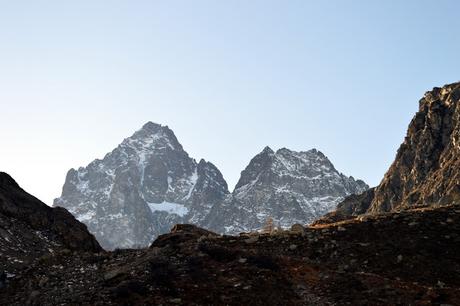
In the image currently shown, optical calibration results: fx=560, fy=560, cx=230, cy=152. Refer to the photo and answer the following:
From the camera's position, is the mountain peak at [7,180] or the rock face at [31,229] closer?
the rock face at [31,229]

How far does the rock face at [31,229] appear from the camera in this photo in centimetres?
3369

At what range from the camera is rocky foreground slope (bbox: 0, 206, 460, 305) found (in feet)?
70.1

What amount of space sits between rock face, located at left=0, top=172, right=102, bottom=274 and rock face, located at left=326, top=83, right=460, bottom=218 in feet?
246

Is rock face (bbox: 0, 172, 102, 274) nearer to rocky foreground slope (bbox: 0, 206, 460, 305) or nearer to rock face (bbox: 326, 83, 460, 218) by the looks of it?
rocky foreground slope (bbox: 0, 206, 460, 305)

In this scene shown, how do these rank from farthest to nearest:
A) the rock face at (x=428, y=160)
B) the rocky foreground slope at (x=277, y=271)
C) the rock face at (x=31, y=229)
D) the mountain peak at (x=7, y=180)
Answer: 1. the rock face at (x=428, y=160)
2. the mountain peak at (x=7, y=180)
3. the rock face at (x=31, y=229)
4. the rocky foreground slope at (x=277, y=271)

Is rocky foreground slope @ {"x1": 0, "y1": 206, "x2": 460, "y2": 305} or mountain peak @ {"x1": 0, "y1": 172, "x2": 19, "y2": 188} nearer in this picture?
rocky foreground slope @ {"x1": 0, "y1": 206, "x2": 460, "y2": 305}

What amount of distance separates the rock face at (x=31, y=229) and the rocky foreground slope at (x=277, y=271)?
23.7 ft

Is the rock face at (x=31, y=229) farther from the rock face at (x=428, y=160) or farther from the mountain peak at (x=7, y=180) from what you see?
the rock face at (x=428, y=160)

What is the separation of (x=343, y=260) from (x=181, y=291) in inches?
353

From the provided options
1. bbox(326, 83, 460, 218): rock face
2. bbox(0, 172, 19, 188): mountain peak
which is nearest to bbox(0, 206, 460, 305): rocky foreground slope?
bbox(0, 172, 19, 188): mountain peak

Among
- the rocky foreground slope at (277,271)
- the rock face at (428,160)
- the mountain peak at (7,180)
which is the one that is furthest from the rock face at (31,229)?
the rock face at (428,160)

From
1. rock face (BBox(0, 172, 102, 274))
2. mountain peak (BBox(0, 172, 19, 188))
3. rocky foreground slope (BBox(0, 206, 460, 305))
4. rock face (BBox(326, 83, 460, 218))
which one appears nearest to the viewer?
rocky foreground slope (BBox(0, 206, 460, 305))

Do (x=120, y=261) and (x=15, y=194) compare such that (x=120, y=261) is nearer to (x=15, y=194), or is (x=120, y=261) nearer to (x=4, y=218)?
(x=4, y=218)

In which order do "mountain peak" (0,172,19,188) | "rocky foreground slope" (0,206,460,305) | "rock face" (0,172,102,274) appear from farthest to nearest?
"mountain peak" (0,172,19,188), "rock face" (0,172,102,274), "rocky foreground slope" (0,206,460,305)
